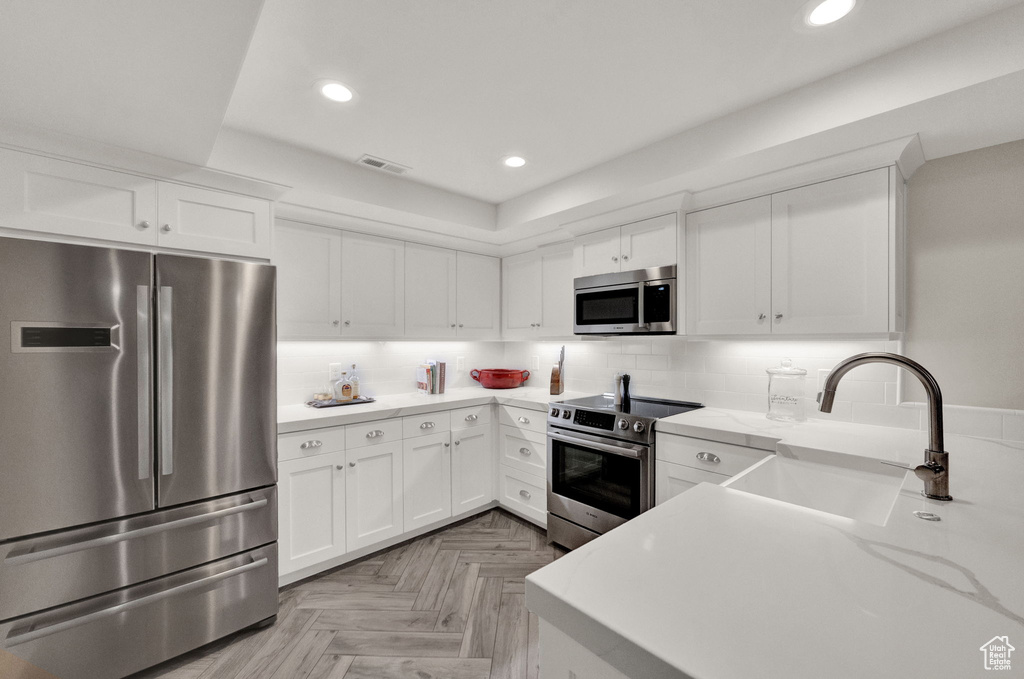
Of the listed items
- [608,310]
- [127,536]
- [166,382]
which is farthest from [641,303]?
[127,536]

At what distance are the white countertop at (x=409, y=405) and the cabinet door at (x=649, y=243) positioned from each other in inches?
45.0

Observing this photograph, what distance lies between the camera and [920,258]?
6.86 ft

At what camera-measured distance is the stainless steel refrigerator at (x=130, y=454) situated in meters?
1.58

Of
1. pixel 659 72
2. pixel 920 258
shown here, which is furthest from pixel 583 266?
pixel 920 258

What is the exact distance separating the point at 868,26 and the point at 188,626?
3540 mm

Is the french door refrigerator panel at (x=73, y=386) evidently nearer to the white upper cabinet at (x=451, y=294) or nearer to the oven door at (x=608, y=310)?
the white upper cabinet at (x=451, y=294)

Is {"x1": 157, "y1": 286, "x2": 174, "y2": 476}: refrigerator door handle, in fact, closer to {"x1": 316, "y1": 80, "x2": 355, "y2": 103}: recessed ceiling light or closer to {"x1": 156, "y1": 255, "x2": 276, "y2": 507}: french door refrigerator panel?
{"x1": 156, "y1": 255, "x2": 276, "y2": 507}: french door refrigerator panel

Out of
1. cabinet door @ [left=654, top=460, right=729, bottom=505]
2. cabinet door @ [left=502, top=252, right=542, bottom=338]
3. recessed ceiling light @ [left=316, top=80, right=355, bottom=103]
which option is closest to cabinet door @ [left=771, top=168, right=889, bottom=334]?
cabinet door @ [left=654, top=460, right=729, bottom=505]

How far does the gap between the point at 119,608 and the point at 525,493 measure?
223cm

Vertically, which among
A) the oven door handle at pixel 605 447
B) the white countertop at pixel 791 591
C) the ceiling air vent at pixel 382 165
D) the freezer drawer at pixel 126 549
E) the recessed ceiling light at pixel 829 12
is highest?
the recessed ceiling light at pixel 829 12

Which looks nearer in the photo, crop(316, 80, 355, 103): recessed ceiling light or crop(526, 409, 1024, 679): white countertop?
crop(526, 409, 1024, 679): white countertop

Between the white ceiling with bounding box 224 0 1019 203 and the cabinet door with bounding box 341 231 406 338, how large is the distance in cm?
84

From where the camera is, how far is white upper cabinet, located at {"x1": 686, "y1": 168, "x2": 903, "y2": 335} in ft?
6.40

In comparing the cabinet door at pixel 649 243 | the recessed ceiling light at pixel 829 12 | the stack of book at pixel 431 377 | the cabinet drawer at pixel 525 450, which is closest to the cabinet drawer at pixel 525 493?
the cabinet drawer at pixel 525 450
